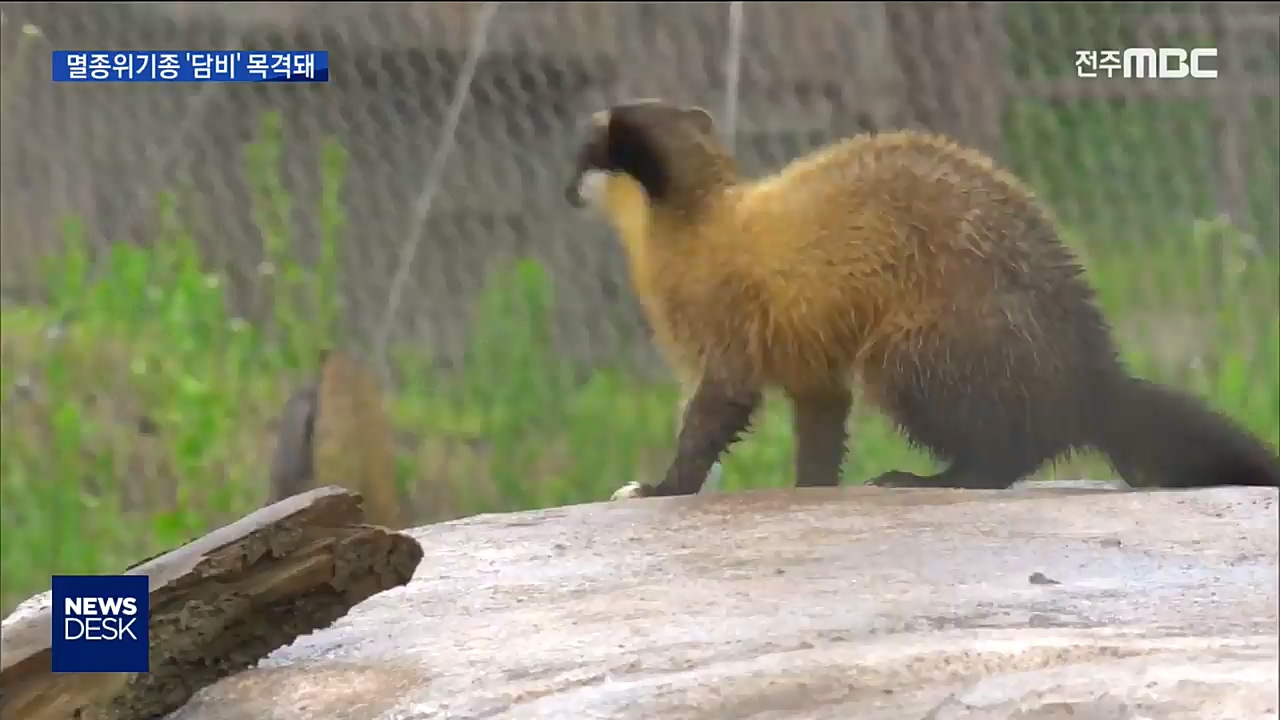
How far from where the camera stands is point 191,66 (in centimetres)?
129

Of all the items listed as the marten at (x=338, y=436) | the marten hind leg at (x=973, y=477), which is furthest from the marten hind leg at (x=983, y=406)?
the marten at (x=338, y=436)

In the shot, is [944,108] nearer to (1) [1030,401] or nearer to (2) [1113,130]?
(2) [1113,130]

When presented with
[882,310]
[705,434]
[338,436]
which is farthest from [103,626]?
[882,310]

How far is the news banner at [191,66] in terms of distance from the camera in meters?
1.24

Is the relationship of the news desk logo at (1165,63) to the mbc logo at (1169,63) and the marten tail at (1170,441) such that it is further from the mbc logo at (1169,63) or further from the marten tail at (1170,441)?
the marten tail at (1170,441)

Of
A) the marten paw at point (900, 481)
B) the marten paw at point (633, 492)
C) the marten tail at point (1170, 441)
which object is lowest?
the marten paw at point (633, 492)

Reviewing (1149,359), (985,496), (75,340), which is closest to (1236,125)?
(1149,359)

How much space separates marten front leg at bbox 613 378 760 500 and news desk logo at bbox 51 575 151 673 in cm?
84

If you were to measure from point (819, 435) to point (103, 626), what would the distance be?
1.07 m

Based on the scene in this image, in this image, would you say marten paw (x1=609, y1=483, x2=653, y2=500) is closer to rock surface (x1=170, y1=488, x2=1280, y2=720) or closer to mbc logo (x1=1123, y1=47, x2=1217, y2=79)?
rock surface (x1=170, y1=488, x2=1280, y2=720)

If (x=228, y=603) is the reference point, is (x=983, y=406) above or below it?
above

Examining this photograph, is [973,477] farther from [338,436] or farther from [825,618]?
[338,436]

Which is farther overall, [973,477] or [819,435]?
[819,435]

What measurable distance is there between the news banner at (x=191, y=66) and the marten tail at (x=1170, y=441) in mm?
994
